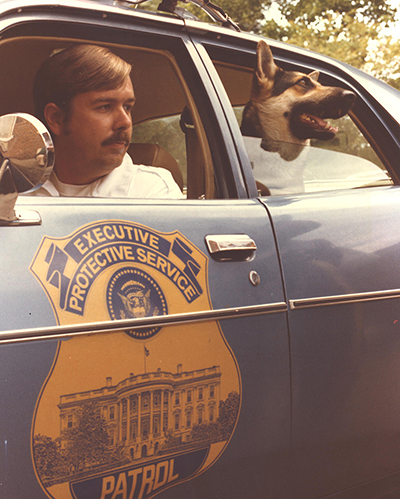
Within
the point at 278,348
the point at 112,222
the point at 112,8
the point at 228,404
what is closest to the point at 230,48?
the point at 112,8

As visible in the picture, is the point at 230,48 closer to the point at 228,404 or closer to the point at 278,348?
the point at 278,348

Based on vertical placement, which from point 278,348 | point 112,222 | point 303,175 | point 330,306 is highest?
point 303,175

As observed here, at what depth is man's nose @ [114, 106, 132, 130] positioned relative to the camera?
1.99 m

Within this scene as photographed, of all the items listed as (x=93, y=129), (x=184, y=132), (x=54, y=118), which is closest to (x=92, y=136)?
(x=93, y=129)

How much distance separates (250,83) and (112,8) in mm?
739

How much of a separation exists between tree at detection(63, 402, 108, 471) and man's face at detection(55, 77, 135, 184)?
97 cm

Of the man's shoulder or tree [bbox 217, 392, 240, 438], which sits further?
the man's shoulder

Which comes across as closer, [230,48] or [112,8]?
[112,8]

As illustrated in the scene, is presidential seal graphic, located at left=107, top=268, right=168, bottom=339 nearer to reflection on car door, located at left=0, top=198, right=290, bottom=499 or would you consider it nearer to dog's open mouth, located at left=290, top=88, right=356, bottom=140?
reflection on car door, located at left=0, top=198, right=290, bottom=499

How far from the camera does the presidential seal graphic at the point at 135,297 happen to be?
1.37 metres

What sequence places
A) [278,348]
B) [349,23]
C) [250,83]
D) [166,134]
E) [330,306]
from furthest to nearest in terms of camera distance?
[349,23] → [166,134] → [250,83] → [330,306] → [278,348]

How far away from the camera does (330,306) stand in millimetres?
1762

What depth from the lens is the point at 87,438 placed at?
51.0 inches

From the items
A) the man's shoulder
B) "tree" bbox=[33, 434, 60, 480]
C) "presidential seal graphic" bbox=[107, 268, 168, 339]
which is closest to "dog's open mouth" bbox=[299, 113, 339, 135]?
the man's shoulder
